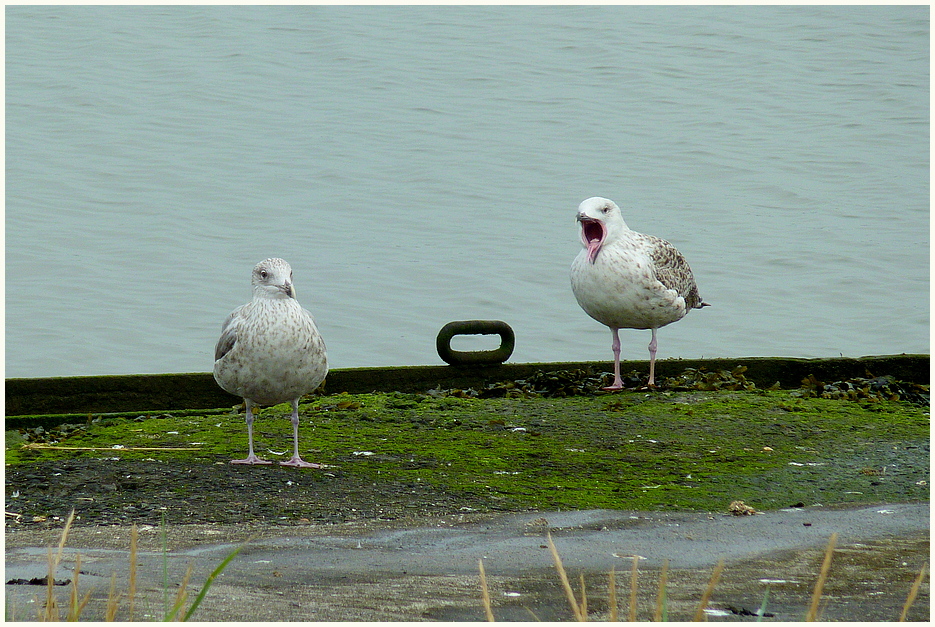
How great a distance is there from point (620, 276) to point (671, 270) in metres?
0.59

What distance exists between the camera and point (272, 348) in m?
5.84

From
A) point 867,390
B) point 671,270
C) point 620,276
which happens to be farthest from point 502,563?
point 867,390

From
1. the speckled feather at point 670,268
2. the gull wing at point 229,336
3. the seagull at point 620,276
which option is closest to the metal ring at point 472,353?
the seagull at point 620,276

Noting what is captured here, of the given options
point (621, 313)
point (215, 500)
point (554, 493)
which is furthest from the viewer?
point (621, 313)

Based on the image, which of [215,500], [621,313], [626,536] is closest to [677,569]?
[626,536]

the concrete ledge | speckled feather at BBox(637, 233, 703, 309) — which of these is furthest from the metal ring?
speckled feather at BBox(637, 233, 703, 309)

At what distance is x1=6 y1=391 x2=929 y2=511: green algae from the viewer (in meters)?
5.90

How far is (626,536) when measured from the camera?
16.4 feet

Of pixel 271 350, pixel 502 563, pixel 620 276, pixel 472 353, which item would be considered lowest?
pixel 502 563

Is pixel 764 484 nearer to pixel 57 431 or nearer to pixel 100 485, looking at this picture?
pixel 100 485

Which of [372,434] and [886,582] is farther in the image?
[372,434]

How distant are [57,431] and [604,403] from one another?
397cm

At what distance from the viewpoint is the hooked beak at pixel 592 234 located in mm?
8992

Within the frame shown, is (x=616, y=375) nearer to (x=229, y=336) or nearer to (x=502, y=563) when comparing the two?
(x=229, y=336)
